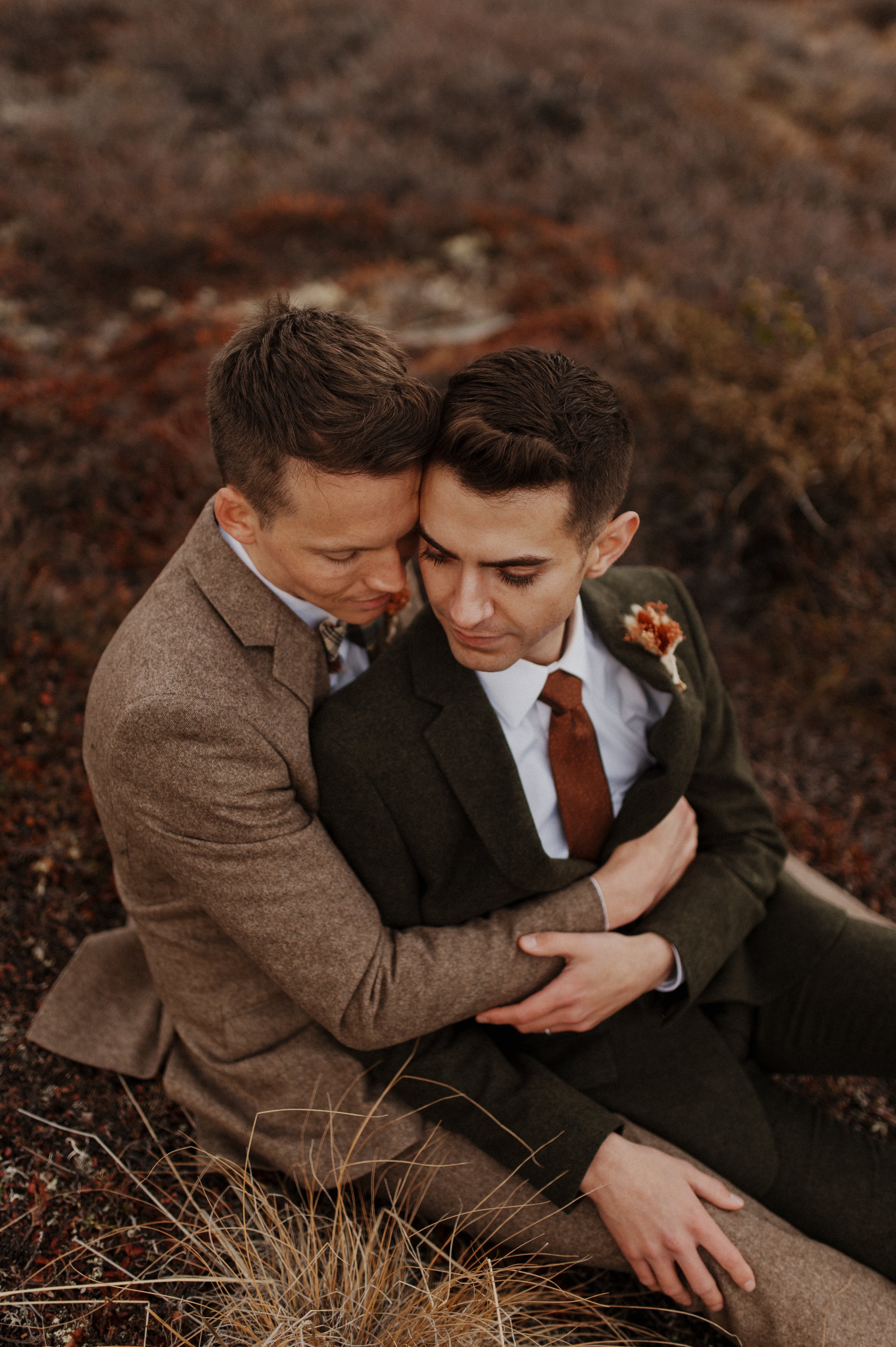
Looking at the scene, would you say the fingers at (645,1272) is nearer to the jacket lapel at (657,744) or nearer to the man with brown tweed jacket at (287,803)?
the man with brown tweed jacket at (287,803)

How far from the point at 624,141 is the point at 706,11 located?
163 inches

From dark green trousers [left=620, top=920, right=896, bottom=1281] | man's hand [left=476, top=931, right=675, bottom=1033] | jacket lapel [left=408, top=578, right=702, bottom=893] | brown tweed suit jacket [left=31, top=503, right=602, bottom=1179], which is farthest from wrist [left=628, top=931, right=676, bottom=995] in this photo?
dark green trousers [left=620, top=920, right=896, bottom=1281]

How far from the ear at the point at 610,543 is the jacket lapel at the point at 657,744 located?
0.69 ft

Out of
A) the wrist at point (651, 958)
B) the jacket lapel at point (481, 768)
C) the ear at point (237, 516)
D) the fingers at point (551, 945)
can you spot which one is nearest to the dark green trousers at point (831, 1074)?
the wrist at point (651, 958)

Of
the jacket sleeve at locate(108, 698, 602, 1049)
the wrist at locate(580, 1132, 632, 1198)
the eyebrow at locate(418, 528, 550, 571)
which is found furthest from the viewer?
the wrist at locate(580, 1132, 632, 1198)

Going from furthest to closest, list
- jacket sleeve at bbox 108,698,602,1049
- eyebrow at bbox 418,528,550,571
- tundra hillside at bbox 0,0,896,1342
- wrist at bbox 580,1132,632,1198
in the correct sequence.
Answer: tundra hillside at bbox 0,0,896,1342, wrist at bbox 580,1132,632,1198, eyebrow at bbox 418,528,550,571, jacket sleeve at bbox 108,698,602,1049

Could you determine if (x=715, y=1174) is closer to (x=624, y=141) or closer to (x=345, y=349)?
(x=345, y=349)

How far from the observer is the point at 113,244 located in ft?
21.0

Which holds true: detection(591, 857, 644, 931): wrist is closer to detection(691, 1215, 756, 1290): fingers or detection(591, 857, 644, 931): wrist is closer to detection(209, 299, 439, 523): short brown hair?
detection(691, 1215, 756, 1290): fingers

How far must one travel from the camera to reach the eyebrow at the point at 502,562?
78.6 inches

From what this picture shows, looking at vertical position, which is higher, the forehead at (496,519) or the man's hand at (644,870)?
the forehead at (496,519)

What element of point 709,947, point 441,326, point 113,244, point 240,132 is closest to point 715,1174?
point 709,947

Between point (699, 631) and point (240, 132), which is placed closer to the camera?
point (699, 631)

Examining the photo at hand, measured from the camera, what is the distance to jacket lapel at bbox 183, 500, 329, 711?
206 centimetres
